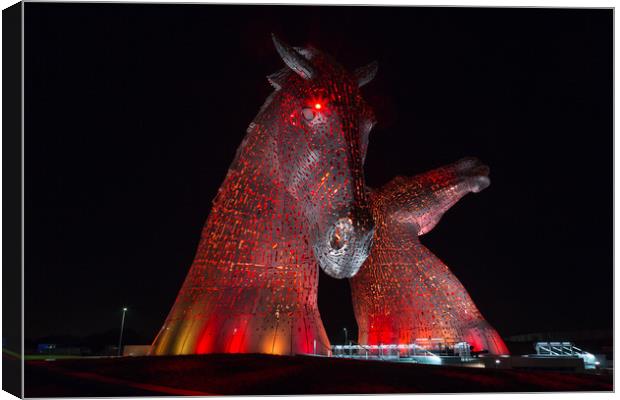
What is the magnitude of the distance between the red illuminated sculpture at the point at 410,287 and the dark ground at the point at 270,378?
3.96 m

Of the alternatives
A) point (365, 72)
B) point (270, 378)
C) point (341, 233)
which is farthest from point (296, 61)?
point (270, 378)

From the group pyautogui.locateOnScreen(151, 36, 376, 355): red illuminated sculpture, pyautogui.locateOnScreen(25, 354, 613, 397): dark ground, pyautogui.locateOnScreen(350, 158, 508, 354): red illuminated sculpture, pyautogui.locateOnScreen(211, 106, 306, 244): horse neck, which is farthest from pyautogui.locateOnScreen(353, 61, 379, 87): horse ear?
pyautogui.locateOnScreen(25, 354, 613, 397): dark ground

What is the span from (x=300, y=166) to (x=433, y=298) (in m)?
4.44

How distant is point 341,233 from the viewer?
8094 millimetres

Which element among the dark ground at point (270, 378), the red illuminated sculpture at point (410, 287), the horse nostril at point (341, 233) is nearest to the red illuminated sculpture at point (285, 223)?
the horse nostril at point (341, 233)

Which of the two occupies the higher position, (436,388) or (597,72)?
(597,72)

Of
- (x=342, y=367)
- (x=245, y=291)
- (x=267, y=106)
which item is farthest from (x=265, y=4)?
(x=342, y=367)

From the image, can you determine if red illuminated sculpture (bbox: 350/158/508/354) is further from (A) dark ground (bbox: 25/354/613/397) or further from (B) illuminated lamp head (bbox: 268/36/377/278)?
(A) dark ground (bbox: 25/354/613/397)

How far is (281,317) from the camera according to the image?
973cm

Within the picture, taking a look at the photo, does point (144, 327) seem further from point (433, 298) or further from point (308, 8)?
point (308, 8)

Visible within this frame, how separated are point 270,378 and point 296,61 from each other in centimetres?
457

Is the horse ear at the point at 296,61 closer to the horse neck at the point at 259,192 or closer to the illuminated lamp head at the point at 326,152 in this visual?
the illuminated lamp head at the point at 326,152

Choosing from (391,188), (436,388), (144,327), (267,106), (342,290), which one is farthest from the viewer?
(342,290)

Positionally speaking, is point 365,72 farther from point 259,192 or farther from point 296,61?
point 259,192
